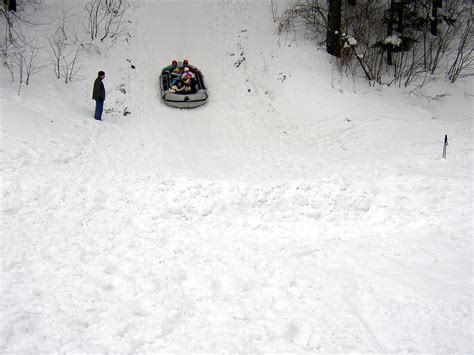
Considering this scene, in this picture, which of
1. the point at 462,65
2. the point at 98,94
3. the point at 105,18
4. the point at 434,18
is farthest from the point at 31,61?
the point at 462,65

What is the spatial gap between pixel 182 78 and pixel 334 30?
5445mm

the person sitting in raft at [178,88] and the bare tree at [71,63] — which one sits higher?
the bare tree at [71,63]

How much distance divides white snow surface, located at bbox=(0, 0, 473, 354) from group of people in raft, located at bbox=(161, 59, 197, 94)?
0.69 m

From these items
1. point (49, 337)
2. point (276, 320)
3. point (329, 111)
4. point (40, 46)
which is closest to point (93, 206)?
point (49, 337)

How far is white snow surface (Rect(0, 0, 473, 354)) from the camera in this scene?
5.30m

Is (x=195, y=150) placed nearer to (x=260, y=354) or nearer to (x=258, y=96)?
(x=258, y=96)

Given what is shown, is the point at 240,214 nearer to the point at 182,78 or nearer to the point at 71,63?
the point at 182,78

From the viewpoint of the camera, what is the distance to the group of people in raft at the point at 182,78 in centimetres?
1309

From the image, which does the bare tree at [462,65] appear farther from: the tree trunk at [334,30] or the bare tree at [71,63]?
the bare tree at [71,63]

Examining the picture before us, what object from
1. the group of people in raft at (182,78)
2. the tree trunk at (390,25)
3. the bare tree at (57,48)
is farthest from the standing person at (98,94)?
the tree trunk at (390,25)

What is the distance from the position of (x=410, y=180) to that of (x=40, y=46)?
12263mm

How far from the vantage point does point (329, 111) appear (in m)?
12.6

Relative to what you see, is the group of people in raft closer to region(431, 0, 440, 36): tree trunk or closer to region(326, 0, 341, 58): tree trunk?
region(326, 0, 341, 58): tree trunk

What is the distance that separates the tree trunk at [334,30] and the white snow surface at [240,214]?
0.39 m
